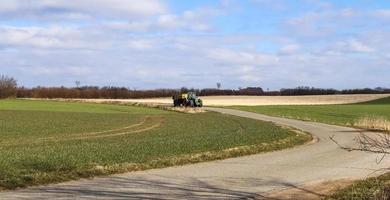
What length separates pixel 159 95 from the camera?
169 metres

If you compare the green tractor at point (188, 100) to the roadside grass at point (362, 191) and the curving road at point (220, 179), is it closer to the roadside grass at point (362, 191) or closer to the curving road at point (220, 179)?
the curving road at point (220, 179)

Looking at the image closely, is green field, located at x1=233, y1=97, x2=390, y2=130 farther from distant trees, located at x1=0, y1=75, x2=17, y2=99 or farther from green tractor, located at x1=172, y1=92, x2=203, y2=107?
distant trees, located at x1=0, y1=75, x2=17, y2=99

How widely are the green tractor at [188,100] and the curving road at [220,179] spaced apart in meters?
66.7

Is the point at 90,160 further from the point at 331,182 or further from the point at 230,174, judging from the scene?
the point at 331,182

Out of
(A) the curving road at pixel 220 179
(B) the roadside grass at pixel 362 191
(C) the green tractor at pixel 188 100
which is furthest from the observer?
(C) the green tractor at pixel 188 100

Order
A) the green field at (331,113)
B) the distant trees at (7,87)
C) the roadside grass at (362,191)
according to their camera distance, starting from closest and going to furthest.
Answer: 1. the roadside grass at (362,191)
2. the green field at (331,113)
3. the distant trees at (7,87)

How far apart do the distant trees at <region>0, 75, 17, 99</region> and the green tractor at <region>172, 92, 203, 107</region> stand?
78.5 meters

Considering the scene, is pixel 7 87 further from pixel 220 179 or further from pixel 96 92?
pixel 220 179

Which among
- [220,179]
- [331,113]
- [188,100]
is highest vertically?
[188,100]

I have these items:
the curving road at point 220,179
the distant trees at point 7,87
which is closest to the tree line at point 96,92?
the distant trees at point 7,87

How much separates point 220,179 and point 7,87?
154 meters

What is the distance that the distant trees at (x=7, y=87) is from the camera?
156 m

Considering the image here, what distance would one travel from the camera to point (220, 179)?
1322 centimetres

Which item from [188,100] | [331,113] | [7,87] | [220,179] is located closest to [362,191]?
[220,179]
